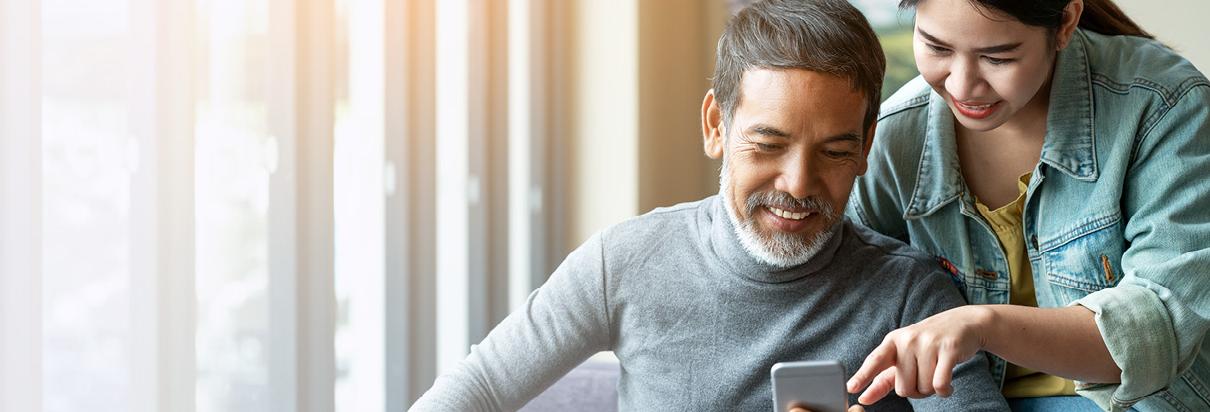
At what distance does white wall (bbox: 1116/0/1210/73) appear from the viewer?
259cm

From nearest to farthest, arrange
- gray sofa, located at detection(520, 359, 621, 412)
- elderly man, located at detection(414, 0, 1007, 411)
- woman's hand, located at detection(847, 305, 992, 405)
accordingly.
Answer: woman's hand, located at detection(847, 305, 992, 405) → elderly man, located at detection(414, 0, 1007, 411) → gray sofa, located at detection(520, 359, 621, 412)

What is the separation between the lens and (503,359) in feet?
5.24

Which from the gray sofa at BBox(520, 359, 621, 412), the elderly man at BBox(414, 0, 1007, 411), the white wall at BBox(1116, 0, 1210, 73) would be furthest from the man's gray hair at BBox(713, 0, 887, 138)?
the white wall at BBox(1116, 0, 1210, 73)

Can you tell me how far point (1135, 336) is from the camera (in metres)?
1.36

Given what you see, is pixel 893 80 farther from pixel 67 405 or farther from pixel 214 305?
pixel 67 405

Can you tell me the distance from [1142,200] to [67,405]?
1.30m

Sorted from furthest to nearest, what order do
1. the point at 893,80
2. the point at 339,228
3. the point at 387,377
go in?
the point at 893,80, the point at 387,377, the point at 339,228

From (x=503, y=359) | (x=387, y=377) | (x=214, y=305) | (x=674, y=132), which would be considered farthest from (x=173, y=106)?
(x=674, y=132)

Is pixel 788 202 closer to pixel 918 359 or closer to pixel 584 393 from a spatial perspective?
pixel 918 359

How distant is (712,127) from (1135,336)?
57cm

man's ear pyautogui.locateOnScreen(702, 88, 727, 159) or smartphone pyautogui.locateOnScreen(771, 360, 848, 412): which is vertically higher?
man's ear pyautogui.locateOnScreen(702, 88, 727, 159)

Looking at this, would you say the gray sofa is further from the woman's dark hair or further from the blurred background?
the woman's dark hair

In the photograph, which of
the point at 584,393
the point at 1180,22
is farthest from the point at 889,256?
the point at 1180,22

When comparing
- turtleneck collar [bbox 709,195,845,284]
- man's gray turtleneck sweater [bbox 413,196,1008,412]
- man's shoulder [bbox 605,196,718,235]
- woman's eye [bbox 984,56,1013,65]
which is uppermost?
woman's eye [bbox 984,56,1013,65]
